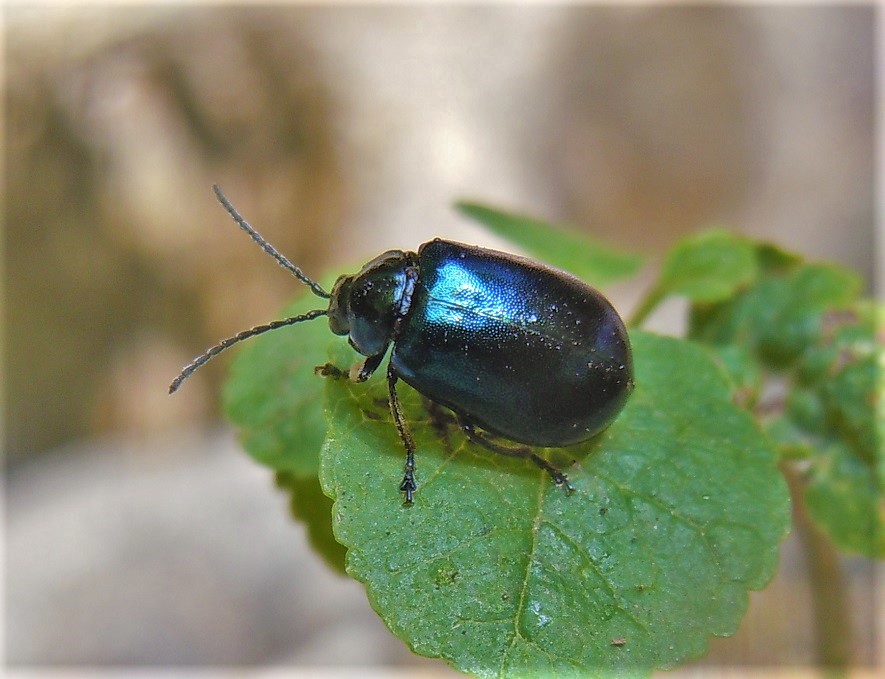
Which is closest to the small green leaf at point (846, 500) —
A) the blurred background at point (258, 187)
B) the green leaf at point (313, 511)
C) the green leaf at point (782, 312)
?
the green leaf at point (782, 312)

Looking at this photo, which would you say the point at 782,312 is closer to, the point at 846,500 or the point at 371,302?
the point at 846,500

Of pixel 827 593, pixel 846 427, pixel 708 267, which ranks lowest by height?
pixel 827 593

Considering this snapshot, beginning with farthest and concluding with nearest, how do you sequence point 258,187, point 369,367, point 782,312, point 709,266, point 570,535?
point 258,187 < point 782,312 < point 709,266 < point 369,367 < point 570,535

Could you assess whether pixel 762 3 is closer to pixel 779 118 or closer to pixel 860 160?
pixel 779 118

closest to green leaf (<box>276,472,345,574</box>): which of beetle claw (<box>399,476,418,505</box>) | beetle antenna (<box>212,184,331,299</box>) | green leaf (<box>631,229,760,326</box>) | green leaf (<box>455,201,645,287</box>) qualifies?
beetle antenna (<box>212,184,331,299</box>)

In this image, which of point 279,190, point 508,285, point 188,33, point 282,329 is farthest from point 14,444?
point 508,285

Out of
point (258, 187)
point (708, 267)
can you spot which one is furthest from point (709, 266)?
point (258, 187)

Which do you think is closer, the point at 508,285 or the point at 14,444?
the point at 508,285
